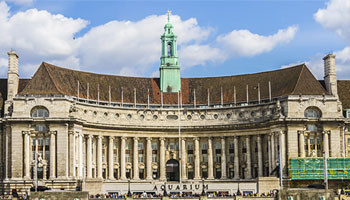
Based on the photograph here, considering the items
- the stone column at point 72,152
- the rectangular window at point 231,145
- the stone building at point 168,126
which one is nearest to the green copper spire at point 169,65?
the stone building at point 168,126

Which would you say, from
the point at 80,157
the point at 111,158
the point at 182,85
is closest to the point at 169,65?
the point at 182,85

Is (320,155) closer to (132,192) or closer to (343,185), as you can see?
(343,185)

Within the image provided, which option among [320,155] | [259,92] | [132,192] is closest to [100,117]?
[132,192]

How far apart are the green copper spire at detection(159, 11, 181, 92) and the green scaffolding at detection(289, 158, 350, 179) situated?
32.8 meters

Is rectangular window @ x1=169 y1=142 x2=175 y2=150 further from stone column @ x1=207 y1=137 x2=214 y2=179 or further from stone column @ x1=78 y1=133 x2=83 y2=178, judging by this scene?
stone column @ x1=78 y1=133 x2=83 y2=178

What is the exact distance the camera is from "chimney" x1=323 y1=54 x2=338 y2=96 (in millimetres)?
122188

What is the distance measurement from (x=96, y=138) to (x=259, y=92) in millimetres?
31941

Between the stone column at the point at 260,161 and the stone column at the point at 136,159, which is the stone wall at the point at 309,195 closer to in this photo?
the stone column at the point at 260,161

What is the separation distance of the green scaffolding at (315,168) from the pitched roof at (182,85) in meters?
13.2

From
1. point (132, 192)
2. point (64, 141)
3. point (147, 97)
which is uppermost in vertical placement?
point (147, 97)

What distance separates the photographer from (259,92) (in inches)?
4988

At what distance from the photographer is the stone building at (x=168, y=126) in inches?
4476

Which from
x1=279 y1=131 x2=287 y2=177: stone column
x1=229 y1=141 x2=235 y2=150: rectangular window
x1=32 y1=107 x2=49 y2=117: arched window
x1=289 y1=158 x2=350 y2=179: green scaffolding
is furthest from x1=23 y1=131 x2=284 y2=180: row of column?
x1=289 y1=158 x2=350 y2=179: green scaffolding

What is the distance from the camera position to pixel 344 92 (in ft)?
422
